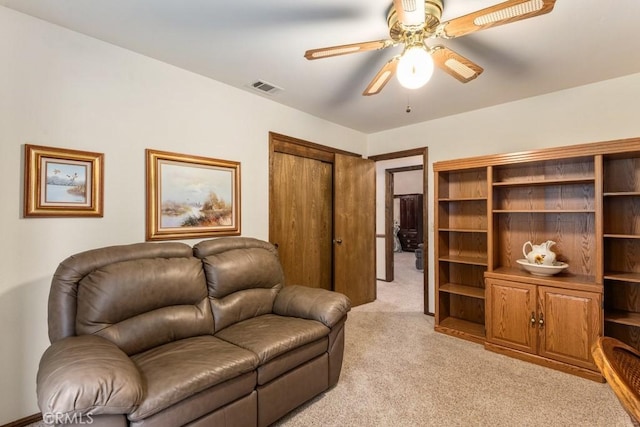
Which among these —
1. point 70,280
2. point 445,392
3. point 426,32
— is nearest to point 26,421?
point 70,280

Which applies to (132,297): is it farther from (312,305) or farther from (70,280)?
(312,305)

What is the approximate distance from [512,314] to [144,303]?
9.76ft

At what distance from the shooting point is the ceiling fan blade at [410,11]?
131cm

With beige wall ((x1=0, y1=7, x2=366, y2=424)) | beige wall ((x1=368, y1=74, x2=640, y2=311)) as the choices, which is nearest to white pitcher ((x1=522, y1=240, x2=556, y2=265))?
beige wall ((x1=368, y1=74, x2=640, y2=311))

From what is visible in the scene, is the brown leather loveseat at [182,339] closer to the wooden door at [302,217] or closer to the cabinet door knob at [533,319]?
the wooden door at [302,217]

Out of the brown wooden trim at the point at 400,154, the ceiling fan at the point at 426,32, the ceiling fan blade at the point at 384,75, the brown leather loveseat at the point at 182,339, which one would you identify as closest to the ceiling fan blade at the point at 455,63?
the ceiling fan at the point at 426,32

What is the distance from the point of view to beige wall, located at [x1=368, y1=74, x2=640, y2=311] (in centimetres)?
269

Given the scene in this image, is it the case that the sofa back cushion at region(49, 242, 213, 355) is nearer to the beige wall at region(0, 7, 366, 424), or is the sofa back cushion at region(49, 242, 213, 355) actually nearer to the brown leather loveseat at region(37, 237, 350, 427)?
the brown leather loveseat at region(37, 237, 350, 427)

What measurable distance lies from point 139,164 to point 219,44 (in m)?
1.08

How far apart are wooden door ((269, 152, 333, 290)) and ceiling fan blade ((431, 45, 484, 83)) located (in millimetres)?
1925

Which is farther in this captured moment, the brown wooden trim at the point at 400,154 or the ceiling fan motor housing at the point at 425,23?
the brown wooden trim at the point at 400,154

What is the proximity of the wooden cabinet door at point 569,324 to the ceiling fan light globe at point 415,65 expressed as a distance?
7.02 ft

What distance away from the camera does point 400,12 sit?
1.38 metres

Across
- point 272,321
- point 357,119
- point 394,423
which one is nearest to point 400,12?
point 272,321
